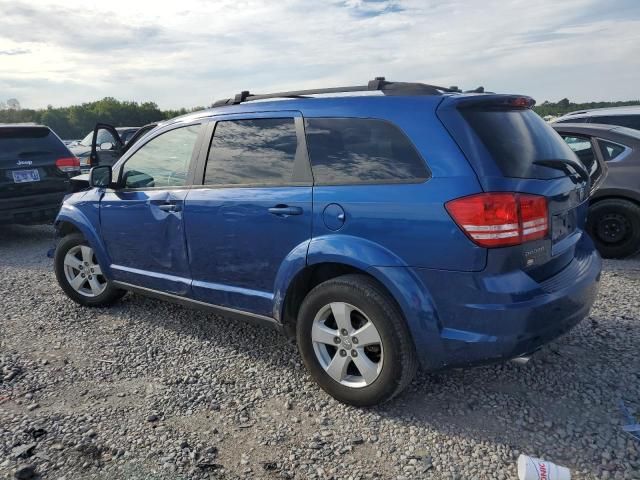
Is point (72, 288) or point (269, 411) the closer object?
point (269, 411)

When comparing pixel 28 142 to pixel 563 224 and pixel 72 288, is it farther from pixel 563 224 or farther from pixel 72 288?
pixel 563 224

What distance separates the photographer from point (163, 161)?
407 cm

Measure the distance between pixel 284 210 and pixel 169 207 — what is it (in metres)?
1.12

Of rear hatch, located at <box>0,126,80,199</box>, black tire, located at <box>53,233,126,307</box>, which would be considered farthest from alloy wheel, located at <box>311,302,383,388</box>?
rear hatch, located at <box>0,126,80,199</box>

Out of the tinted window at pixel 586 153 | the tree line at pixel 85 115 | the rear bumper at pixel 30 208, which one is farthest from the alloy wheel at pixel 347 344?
the tree line at pixel 85 115

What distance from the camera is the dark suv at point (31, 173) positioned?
23.7ft

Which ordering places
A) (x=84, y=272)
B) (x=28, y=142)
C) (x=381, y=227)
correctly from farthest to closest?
(x=28, y=142), (x=84, y=272), (x=381, y=227)

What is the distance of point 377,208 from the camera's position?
2824mm

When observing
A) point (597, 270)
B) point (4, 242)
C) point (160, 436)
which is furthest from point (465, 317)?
point (4, 242)

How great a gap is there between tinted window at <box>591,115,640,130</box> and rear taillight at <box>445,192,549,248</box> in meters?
6.19

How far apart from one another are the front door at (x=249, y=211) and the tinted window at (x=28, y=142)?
4984mm

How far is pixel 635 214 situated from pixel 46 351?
19.6ft

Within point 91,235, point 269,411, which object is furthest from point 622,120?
point 91,235

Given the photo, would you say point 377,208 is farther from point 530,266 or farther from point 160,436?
point 160,436
